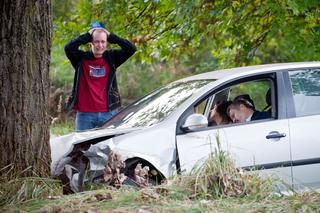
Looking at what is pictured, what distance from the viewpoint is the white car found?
6.57 meters

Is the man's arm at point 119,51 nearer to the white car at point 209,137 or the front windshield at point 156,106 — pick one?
the front windshield at point 156,106

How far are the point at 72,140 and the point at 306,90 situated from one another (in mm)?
2533

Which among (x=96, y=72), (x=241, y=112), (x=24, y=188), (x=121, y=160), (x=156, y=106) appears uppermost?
A: (x=96, y=72)

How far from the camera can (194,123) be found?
659cm

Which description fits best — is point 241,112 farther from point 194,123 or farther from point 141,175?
point 141,175

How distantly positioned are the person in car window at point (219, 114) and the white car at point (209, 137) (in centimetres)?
38

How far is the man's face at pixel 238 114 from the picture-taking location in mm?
7367

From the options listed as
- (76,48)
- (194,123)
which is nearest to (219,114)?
(194,123)

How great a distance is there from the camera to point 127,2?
1202cm

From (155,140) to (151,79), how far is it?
13458 mm

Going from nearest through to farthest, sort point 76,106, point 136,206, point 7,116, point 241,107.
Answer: point 136,206
point 7,116
point 241,107
point 76,106

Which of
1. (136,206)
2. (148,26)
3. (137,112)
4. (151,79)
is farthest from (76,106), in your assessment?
(151,79)

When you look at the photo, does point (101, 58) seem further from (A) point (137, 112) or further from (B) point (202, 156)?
(B) point (202, 156)

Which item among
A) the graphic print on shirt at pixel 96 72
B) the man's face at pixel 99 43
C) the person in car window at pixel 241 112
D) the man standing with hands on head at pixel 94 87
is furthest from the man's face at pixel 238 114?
the man's face at pixel 99 43
